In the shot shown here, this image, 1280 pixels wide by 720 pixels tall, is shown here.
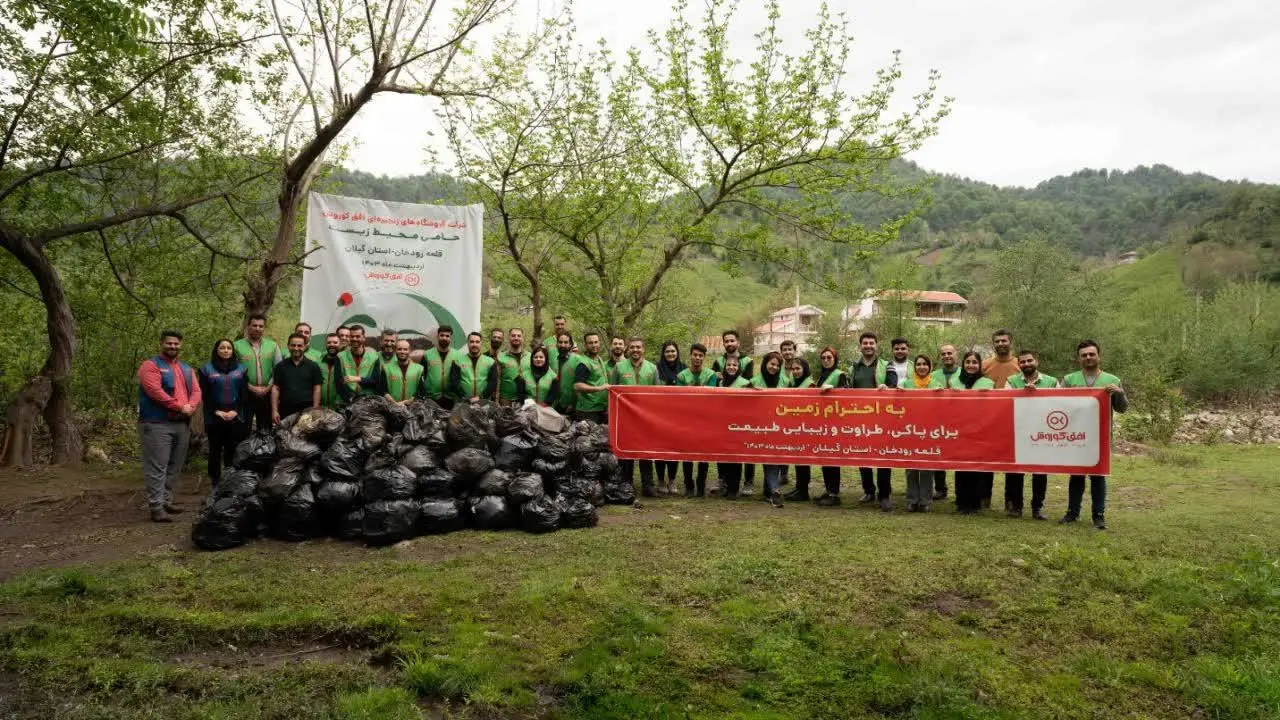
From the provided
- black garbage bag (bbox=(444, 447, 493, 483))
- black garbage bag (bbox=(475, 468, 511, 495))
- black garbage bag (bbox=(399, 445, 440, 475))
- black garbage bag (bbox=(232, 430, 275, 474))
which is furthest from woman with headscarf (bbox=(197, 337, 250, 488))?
black garbage bag (bbox=(475, 468, 511, 495))

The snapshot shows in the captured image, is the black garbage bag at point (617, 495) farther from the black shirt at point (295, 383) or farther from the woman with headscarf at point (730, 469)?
the black shirt at point (295, 383)

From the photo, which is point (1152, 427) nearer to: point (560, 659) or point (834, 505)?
point (834, 505)

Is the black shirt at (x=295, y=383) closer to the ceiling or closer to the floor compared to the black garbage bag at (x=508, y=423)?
closer to the ceiling

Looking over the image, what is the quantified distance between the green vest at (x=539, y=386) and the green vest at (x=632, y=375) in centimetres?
72

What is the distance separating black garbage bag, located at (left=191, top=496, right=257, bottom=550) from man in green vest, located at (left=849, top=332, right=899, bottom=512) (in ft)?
18.2

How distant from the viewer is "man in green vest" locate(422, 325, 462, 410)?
25.3 ft

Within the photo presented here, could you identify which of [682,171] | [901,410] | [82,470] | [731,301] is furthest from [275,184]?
[731,301]

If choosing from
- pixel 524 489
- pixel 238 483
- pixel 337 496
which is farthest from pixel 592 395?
pixel 238 483

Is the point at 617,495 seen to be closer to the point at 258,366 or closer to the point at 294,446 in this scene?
the point at 294,446

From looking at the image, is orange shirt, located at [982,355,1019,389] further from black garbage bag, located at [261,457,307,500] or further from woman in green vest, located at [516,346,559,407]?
black garbage bag, located at [261,457,307,500]

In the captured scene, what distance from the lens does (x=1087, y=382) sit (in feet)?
22.9

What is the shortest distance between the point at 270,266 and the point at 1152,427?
1643 cm

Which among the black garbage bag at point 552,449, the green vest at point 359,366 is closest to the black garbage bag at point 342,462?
the green vest at point 359,366

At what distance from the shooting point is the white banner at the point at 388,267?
8180mm
